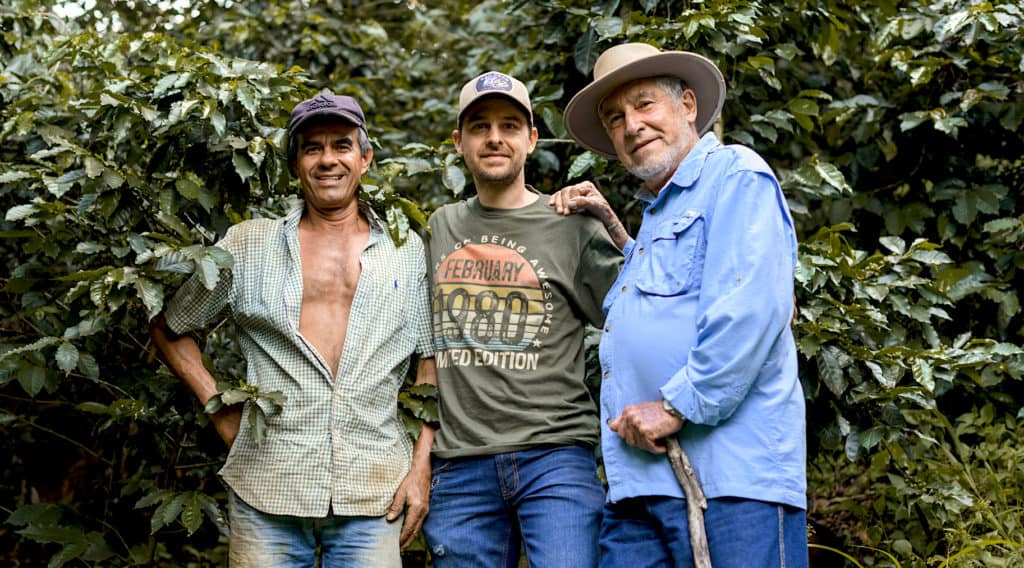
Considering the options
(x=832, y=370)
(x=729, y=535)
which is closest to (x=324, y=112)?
(x=729, y=535)

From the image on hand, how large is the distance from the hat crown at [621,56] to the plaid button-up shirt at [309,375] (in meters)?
0.86

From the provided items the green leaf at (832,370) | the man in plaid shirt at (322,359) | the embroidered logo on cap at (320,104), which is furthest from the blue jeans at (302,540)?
the green leaf at (832,370)

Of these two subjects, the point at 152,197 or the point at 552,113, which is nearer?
the point at 152,197

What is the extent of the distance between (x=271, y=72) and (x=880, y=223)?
2956 mm

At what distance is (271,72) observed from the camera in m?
3.21

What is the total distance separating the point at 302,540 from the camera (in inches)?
102

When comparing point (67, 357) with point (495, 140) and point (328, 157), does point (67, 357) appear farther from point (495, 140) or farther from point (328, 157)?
point (495, 140)

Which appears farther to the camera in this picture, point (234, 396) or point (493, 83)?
point (493, 83)

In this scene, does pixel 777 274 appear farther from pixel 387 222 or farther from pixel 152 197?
pixel 152 197

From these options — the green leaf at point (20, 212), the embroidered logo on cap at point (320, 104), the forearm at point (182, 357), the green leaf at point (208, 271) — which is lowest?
the forearm at point (182, 357)

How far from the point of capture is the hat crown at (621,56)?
2.53m

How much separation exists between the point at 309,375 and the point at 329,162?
Answer: 634 mm

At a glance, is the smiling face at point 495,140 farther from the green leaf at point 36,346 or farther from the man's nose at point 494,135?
the green leaf at point 36,346

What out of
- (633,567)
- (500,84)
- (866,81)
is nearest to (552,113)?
(500,84)
